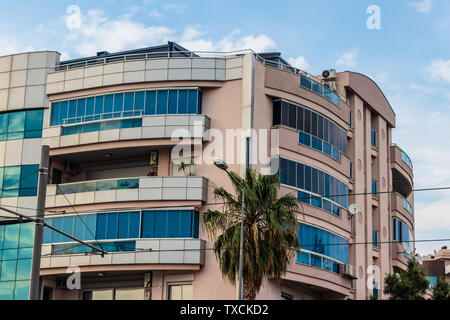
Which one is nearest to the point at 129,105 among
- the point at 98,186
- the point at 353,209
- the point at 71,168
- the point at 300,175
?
the point at 98,186

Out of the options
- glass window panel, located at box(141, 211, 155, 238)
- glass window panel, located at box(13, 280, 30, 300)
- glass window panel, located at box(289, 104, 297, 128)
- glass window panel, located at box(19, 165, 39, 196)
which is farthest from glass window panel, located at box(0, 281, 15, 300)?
glass window panel, located at box(289, 104, 297, 128)

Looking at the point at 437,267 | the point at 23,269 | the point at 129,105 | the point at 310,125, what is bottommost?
the point at 23,269

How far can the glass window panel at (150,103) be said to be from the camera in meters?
39.1

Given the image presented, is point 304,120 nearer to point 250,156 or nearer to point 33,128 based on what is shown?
point 250,156

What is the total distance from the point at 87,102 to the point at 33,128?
3.42m

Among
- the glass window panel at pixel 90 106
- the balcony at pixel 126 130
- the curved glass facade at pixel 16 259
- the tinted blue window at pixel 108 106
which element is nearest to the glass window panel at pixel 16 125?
the balcony at pixel 126 130

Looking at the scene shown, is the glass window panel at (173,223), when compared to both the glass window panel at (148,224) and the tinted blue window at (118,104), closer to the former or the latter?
the glass window panel at (148,224)

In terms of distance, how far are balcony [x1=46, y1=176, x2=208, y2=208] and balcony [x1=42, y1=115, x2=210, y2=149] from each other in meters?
2.13

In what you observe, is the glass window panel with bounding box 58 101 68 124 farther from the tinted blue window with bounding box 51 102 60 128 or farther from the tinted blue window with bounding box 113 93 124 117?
the tinted blue window with bounding box 113 93 124 117

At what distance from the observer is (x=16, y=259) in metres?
39.8

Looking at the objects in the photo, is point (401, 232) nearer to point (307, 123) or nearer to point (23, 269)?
point (307, 123)

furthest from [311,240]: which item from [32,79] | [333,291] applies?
A: [32,79]

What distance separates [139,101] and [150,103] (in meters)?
0.64

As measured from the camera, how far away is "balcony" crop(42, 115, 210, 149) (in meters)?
38.2
